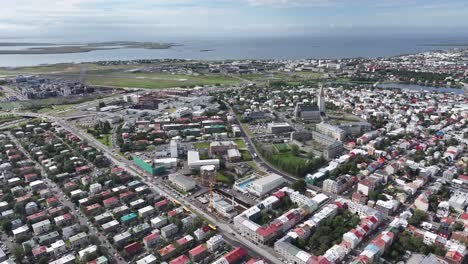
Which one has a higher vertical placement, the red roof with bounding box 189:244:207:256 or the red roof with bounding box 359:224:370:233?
the red roof with bounding box 359:224:370:233

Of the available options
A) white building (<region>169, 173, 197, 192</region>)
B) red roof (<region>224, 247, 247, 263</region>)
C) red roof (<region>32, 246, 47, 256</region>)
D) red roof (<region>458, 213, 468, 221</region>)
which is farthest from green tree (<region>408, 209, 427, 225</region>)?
red roof (<region>32, 246, 47, 256</region>)

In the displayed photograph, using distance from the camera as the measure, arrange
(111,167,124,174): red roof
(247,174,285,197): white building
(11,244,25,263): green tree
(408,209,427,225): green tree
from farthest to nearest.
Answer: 1. (111,167,124,174): red roof
2. (247,174,285,197): white building
3. (408,209,427,225): green tree
4. (11,244,25,263): green tree

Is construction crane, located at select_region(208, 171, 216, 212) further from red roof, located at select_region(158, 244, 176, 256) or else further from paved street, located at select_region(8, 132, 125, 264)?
paved street, located at select_region(8, 132, 125, 264)

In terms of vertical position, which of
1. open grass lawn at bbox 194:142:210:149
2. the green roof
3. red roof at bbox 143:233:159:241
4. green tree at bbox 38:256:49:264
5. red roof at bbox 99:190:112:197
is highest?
open grass lawn at bbox 194:142:210:149

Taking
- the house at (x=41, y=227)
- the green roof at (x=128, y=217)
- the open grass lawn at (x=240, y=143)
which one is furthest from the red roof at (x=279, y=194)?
the house at (x=41, y=227)

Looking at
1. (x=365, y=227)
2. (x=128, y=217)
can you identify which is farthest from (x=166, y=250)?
(x=365, y=227)

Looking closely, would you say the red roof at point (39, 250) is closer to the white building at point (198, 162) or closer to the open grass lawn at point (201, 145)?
the white building at point (198, 162)

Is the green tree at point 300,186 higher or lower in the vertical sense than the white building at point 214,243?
higher

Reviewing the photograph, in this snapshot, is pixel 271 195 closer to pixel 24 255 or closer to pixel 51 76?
pixel 24 255
